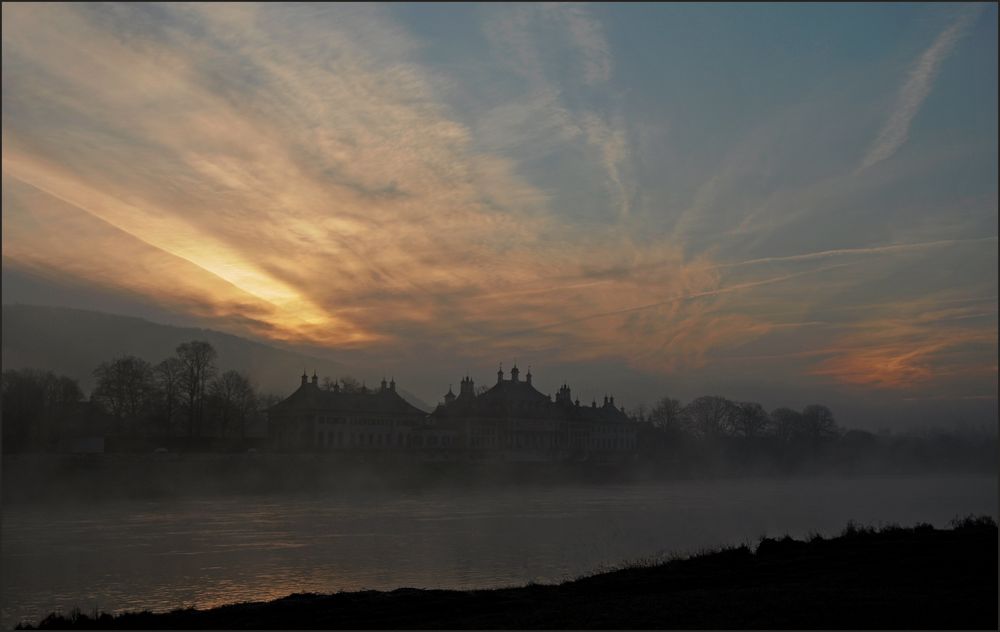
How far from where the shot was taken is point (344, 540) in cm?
3691

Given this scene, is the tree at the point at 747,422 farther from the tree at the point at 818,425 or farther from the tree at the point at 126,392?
the tree at the point at 126,392

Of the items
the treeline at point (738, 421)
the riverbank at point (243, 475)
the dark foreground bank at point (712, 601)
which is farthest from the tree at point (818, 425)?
the dark foreground bank at point (712, 601)

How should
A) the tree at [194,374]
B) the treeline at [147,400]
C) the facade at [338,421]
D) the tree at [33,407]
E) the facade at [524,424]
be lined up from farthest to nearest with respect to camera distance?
the facade at [524,424] → the tree at [194,374] → the facade at [338,421] → the treeline at [147,400] → the tree at [33,407]

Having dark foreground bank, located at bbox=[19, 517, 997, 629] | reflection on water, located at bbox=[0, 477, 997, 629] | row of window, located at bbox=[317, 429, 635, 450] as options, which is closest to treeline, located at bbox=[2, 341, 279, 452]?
row of window, located at bbox=[317, 429, 635, 450]

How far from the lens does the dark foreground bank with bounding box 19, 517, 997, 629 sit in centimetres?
1497

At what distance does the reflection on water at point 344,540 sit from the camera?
26.1 m

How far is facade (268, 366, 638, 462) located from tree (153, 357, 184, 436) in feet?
33.9

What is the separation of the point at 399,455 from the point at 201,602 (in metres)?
60.8

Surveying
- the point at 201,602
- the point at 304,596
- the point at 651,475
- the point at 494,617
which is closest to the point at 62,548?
the point at 201,602

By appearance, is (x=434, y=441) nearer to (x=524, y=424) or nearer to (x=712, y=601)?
(x=524, y=424)

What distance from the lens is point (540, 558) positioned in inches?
1231

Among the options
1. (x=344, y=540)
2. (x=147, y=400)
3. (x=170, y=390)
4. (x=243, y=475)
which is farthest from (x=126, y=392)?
(x=344, y=540)

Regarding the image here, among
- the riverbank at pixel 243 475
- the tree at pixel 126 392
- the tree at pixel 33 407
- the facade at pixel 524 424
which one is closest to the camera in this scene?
A: the riverbank at pixel 243 475

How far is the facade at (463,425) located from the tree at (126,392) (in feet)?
44.7
